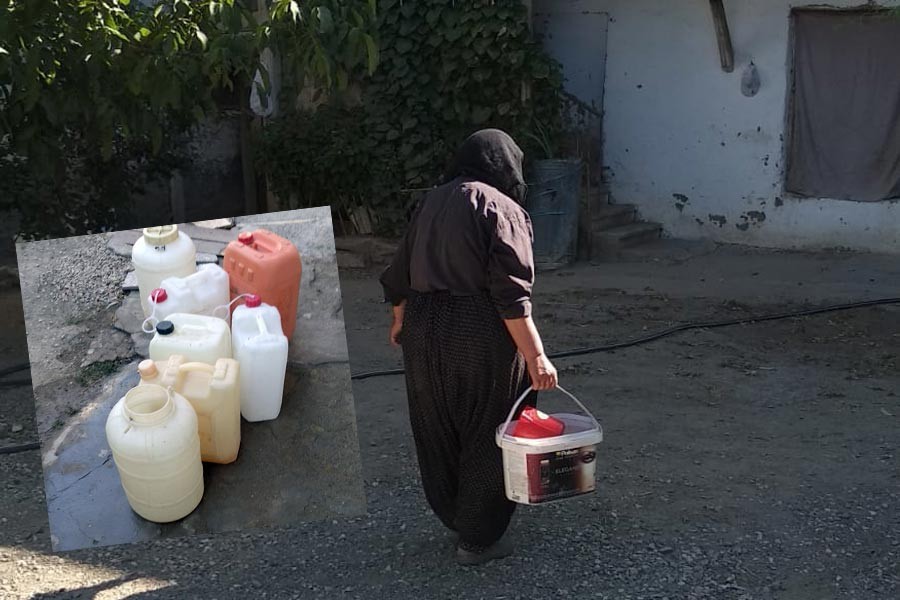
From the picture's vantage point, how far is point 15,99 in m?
3.76

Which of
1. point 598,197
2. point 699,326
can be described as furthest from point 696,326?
point 598,197

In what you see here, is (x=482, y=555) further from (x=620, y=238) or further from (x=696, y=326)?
(x=620, y=238)

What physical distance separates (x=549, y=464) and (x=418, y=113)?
5.88 m

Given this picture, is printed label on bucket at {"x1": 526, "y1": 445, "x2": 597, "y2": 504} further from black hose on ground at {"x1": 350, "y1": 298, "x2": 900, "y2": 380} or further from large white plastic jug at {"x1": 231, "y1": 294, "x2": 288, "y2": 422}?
black hose on ground at {"x1": 350, "y1": 298, "x2": 900, "y2": 380}

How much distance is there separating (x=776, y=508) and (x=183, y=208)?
656cm

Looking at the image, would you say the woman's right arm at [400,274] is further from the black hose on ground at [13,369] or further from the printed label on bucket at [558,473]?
the black hose on ground at [13,369]

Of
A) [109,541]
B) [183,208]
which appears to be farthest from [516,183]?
[183,208]

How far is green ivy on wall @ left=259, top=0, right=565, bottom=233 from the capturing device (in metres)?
8.49

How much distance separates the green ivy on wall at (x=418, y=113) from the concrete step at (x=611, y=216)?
770 millimetres

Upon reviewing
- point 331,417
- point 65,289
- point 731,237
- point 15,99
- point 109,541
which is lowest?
point 731,237

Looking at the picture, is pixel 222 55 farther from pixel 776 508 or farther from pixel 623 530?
pixel 776 508

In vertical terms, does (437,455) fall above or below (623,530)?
above

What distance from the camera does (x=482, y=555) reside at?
11.6 ft

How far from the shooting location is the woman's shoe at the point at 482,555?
11.6 ft
